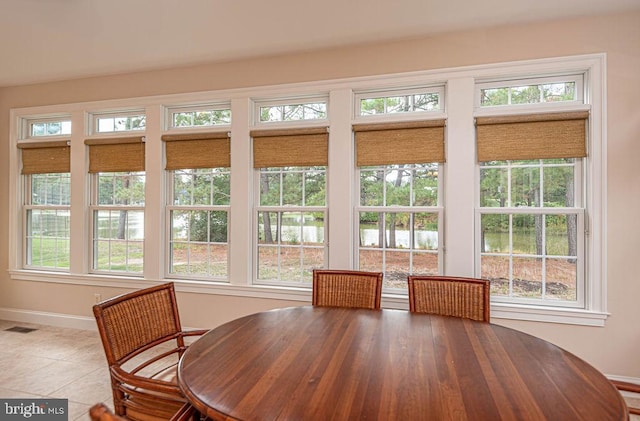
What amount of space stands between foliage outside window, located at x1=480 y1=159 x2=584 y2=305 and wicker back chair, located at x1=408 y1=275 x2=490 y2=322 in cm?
85

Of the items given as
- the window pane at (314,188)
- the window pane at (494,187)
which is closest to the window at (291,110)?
the window pane at (314,188)

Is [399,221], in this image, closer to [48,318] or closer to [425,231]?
[425,231]

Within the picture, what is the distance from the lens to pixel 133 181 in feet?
12.1

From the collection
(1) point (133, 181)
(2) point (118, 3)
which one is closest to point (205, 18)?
(2) point (118, 3)

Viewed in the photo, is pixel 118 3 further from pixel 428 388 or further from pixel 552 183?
pixel 552 183

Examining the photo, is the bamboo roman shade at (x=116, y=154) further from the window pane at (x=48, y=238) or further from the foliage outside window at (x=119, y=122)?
the window pane at (x=48, y=238)

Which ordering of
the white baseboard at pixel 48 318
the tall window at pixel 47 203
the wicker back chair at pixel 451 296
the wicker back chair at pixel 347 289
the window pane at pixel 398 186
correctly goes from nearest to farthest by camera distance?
→ the wicker back chair at pixel 451 296 < the wicker back chair at pixel 347 289 < the window pane at pixel 398 186 < the white baseboard at pixel 48 318 < the tall window at pixel 47 203

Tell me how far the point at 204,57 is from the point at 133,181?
1.55 m

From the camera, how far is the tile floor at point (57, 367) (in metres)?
2.43

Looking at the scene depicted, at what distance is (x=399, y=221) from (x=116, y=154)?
10.0 ft

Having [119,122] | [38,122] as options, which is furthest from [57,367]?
[38,122]

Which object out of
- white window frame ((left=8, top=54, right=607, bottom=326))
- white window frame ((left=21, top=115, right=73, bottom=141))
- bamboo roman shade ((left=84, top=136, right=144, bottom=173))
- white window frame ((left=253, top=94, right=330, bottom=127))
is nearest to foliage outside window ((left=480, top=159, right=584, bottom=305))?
white window frame ((left=8, top=54, right=607, bottom=326))

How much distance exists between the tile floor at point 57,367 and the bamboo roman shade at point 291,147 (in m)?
2.22

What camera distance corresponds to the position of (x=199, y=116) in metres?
3.51
